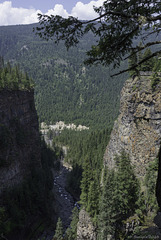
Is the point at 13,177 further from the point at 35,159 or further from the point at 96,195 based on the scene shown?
the point at 96,195

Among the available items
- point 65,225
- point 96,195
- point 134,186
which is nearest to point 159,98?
point 134,186

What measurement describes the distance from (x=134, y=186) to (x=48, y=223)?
29.3 meters

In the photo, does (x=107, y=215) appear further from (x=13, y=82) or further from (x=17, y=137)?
(x=13, y=82)

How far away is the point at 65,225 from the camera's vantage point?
161ft

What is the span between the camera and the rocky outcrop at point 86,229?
32312 mm

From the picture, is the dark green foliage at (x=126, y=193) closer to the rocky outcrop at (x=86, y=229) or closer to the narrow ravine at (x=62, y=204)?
the rocky outcrop at (x=86, y=229)

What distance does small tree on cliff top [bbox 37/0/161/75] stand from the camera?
25.8 ft

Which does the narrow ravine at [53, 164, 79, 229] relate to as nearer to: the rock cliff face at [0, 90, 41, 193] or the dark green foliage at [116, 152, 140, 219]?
the rock cliff face at [0, 90, 41, 193]

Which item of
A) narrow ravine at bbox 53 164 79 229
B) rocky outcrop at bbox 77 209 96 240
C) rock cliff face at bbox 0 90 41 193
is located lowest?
narrow ravine at bbox 53 164 79 229

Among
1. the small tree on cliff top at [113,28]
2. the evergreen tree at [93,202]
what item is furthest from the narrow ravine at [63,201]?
the small tree on cliff top at [113,28]

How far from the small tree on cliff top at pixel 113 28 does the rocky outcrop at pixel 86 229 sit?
3097 cm

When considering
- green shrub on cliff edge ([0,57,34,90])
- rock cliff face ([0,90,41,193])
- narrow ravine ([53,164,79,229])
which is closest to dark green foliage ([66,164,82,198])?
narrow ravine ([53,164,79,229])

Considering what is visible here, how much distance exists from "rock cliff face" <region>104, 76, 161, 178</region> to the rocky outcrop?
12298 mm

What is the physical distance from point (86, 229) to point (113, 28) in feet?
109
